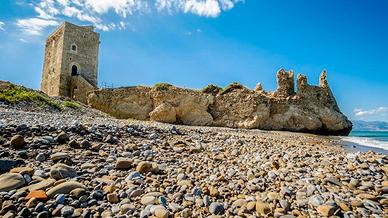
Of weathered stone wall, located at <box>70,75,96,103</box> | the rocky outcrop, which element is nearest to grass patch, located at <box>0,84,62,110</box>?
the rocky outcrop

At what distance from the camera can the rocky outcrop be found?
27.4 m

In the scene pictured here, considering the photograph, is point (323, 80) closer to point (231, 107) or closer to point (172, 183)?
point (231, 107)

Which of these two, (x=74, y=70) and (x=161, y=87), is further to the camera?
(x=74, y=70)

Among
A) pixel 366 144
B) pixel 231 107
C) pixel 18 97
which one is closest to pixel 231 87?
pixel 231 107

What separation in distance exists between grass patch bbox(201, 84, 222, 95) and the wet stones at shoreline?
76.1 feet

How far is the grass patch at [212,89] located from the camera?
29486 millimetres

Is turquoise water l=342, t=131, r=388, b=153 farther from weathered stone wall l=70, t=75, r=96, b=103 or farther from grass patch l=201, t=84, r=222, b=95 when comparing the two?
weathered stone wall l=70, t=75, r=96, b=103

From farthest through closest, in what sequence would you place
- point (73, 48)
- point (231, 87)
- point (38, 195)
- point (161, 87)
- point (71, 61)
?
1. point (73, 48)
2. point (71, 61)
3. point (231, 87)
4. point (161, 87)
5. point (38, 195)

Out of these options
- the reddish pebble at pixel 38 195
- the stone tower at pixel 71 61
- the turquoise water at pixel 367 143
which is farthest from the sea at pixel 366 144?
the stone tower at pixel 71 61

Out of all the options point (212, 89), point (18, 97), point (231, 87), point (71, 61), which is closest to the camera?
point (18, 97)

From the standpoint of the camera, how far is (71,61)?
117ft

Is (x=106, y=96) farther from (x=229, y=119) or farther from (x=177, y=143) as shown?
(x=177, y=143)

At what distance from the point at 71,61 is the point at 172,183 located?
1437 inches

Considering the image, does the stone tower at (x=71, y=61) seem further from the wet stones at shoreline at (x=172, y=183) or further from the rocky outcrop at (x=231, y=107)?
the wet stones at shoreline at (x=172, y=183)
